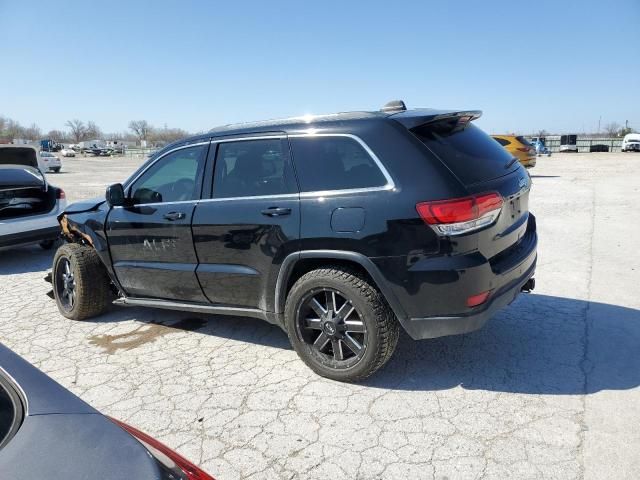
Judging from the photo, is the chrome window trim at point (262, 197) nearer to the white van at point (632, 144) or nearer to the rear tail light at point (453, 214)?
the rear tail light at point (453, 214)

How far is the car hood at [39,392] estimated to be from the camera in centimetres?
153

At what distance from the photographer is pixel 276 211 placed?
11.3ft

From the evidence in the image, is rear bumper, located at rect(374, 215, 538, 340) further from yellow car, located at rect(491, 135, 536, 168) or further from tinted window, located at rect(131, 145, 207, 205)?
yellow car, located at rect(491, 135, 536, 168)

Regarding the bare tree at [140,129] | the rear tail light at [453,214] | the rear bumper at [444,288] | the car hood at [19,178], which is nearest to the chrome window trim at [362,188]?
the rear tail light at [453,214]

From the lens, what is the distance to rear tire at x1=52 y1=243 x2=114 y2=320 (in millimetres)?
4742

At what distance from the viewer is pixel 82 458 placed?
1.35 m

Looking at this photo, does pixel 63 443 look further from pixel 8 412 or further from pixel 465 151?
pixel 465 151

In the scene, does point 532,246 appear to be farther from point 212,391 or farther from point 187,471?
point 187,471

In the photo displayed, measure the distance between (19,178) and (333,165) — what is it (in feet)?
20.6

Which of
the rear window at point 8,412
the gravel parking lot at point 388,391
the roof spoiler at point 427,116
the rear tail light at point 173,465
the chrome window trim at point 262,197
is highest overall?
the roof spoiler at point 427,116

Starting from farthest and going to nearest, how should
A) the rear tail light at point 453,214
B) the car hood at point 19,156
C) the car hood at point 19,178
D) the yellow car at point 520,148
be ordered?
1. the yellow car at point 520,148
2. the car hood at point 19,156
3. the car hood at point 19,178
4. the rear tail light at point 453,214

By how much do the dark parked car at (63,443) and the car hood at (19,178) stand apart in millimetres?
6730

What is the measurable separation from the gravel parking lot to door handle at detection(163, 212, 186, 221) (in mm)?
1110

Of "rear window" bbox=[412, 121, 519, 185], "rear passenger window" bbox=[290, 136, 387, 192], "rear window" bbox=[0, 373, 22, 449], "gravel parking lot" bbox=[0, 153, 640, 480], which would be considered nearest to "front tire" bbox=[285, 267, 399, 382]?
"gravel parking lot" bbox=[0, 153, 640, 480]
